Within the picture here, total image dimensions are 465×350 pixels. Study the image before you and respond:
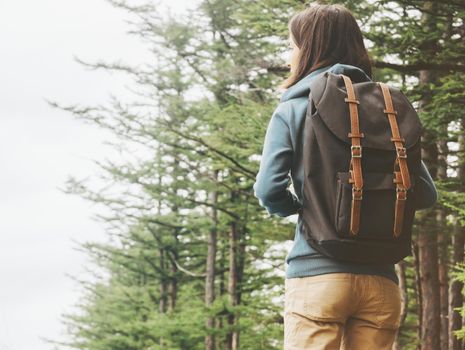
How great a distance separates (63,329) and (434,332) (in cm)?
1808

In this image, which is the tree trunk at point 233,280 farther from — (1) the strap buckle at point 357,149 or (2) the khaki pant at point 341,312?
(1) the strap buckle at point 357,149

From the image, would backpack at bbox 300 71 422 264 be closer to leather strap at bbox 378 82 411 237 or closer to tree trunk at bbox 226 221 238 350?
leather strap at bbox 378 82 411 237

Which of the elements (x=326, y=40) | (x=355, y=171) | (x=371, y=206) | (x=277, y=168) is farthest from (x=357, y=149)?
(x=326, y=40)

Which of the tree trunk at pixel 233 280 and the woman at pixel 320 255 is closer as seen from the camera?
the woman at pixel 320 255

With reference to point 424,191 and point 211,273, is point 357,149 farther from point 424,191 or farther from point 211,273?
point 211,273

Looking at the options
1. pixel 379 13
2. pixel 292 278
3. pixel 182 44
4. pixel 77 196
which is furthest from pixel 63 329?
pixel 292 278

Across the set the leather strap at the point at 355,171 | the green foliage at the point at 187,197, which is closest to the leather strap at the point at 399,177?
the leather strap at the point at 355,171

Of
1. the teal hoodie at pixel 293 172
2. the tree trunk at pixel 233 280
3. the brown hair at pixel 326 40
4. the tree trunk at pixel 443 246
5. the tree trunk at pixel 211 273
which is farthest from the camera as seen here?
the tree trunk at pixel 211 273

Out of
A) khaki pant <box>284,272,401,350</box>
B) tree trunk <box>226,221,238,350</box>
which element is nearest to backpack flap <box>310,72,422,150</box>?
khaki pant <box>284,272,401,350</box>

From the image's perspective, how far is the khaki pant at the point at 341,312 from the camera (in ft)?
6.70

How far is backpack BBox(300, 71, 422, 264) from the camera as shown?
2.00 meters

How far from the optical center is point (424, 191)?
2223mm

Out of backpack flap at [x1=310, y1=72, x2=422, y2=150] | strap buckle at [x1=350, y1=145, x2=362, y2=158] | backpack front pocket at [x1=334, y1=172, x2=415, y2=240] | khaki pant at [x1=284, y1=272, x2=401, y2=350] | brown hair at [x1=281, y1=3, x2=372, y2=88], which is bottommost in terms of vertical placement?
khaki pant at [x1=284, y1=272, x2=401, y2=350]

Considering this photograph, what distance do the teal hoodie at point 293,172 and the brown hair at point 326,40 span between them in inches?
3.3
